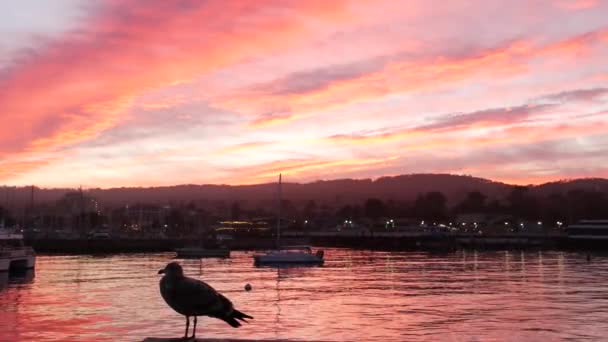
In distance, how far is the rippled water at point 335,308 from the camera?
34438 millimetres

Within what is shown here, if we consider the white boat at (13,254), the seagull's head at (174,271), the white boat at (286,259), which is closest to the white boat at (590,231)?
the white boat at (286,259)

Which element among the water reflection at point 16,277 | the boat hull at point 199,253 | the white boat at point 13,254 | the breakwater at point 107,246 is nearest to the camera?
the water reflection at point 16,277

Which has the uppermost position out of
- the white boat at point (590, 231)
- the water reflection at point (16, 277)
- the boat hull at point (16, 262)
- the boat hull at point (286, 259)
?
the white boat at point (590, 231)

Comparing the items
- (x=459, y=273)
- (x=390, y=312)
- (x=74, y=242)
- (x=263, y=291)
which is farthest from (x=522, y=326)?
(x=74, y=242)

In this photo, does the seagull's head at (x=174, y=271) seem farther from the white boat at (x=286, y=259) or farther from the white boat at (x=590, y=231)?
the white boat at (x=590, y=231)

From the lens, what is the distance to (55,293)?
5875cm

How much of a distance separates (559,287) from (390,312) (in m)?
26.5

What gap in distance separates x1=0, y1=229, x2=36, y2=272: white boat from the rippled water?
5.73ft

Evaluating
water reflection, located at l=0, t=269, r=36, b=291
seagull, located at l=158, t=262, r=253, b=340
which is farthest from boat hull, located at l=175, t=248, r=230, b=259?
seagull, located at l=158, t=262, r=253, b=340

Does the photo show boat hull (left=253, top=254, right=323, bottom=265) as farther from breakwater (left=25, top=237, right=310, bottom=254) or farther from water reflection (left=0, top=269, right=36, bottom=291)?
breakwater (left=25, top=237, right=310, bottom=254)

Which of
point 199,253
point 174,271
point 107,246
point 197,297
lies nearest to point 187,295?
point 197,297

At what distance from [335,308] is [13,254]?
171 feet

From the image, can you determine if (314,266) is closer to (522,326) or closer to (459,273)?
(459,273)

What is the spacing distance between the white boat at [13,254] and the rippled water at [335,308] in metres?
1.75
